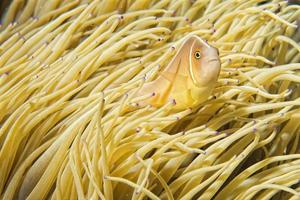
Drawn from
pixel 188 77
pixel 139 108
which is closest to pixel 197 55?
pixel 188 77

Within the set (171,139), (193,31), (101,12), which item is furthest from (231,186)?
(101,12)

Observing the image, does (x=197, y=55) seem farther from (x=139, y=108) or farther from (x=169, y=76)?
(x=139, y=108)

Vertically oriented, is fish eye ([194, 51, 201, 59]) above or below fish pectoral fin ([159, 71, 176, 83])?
above

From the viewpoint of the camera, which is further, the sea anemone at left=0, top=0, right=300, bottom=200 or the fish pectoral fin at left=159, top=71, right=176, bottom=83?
the fish pectoral fin at left=159, top=71, right=176, bottom=83

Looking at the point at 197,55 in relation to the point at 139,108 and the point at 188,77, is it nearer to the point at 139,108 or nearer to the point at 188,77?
the point at 188,77
